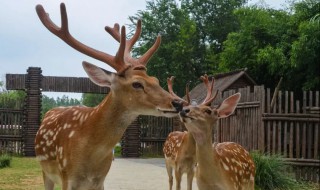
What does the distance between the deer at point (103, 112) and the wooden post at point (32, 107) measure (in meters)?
16.6

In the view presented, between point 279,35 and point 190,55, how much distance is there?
1098 cm

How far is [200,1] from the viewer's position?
3469 centimetres

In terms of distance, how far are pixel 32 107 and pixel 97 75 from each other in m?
17.4

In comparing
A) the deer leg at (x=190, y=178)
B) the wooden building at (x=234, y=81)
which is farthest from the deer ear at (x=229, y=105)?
the wooden building at (x=234, y=81)

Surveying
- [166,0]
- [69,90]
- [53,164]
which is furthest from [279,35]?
[53,164]

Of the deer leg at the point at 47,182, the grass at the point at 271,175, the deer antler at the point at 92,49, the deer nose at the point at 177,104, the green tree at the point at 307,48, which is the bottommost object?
the grass at the point at 271,175

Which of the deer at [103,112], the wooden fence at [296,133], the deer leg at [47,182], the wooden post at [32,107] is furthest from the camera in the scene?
the wooden post at [32,107]

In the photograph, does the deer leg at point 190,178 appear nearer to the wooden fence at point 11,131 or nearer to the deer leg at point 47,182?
the deer leg at point 47,182

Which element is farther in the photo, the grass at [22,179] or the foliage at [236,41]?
the foliage at [236,41]

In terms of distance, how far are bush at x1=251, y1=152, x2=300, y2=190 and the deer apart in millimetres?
6437

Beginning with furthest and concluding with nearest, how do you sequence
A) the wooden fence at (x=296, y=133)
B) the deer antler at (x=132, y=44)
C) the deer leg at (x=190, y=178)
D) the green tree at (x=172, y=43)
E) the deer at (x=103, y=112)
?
the green tree at (x=172, y=43)
the wooden fence at (x=296, y=133)
the deer leg at (x=190, y=178)
the deer antler at (x=132, y=44)
the deer at (x=103, y=112)

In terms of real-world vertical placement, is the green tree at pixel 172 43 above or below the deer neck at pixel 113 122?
above

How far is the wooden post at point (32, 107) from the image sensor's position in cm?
2102

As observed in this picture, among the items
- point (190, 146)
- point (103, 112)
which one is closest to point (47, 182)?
point (103, 112)
